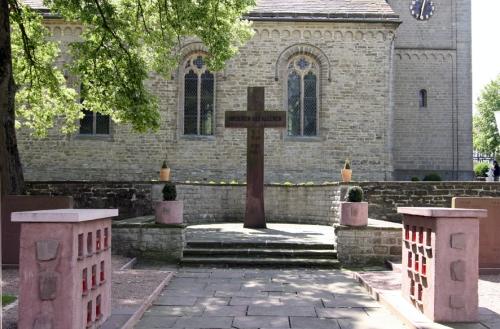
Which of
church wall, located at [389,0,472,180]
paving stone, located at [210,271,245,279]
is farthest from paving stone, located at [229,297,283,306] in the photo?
church wall, located at [389,0,472,180]

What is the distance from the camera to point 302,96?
20672 mm

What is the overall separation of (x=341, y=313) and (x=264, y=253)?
426 centimetres

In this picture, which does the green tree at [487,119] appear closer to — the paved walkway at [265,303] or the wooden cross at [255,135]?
the wooden cross at [255,135]

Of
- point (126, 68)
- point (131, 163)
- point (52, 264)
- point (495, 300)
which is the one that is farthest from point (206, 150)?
point (52, 264)

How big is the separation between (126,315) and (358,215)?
603cm

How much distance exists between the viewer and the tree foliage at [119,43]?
45.2 ft

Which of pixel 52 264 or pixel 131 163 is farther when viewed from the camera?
pixel 131 163

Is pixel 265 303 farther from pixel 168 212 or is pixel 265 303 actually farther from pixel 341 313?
pixel 168 212

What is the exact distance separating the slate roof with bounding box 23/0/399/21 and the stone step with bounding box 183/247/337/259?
12.0 m

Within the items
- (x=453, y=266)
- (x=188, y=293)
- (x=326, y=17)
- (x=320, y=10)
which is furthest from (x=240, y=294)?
(x=320, y=10)

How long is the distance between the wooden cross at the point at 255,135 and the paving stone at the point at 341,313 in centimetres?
733

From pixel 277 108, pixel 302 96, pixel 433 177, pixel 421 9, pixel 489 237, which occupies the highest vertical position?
pixel 421 9

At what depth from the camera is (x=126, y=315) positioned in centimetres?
603

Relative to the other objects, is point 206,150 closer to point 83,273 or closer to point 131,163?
point 131,163
